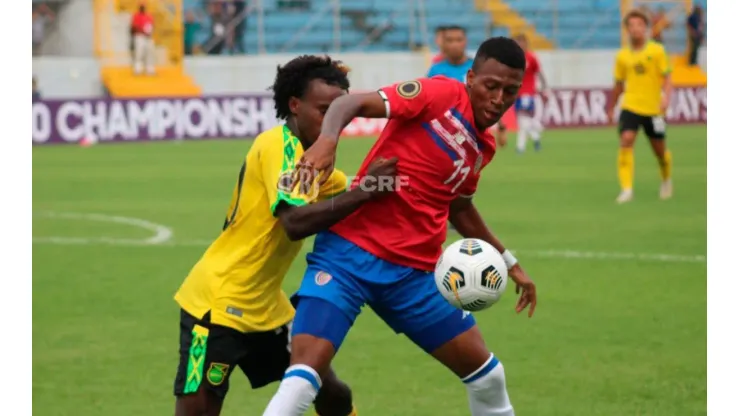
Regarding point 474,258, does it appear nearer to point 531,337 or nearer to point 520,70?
point 520,70

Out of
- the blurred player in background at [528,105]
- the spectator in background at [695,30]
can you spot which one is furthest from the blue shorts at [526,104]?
the spectator in background at [695,30]

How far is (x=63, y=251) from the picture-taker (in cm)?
1380

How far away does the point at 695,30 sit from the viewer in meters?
39.6

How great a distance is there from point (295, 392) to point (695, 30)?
3629 centimetres

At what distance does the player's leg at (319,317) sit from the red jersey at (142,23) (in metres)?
28.8

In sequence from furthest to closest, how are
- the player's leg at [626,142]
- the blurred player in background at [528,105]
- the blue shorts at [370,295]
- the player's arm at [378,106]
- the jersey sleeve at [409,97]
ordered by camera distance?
the blurred player in background at [528,105] → the player's leg at [626,142] → the blue shorts at [370,295] → the jersey sleeve at [409,97] → the player's arm at [378,106]

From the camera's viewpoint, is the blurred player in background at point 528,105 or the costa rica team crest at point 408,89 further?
the blurred player in background at point 528,105

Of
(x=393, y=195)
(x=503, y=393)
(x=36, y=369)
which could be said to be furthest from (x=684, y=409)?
(x=36, y=369)

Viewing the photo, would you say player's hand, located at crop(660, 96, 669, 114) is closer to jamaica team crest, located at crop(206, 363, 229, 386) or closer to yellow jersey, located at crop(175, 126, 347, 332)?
yellow jersey, located at crop(175, 126, 347, 332)

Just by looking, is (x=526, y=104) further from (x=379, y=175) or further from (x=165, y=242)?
(x=379, y=175)

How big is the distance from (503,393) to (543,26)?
34.7 metres

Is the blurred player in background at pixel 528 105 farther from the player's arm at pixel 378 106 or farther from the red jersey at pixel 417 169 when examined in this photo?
the player's arm at pixel 378 106

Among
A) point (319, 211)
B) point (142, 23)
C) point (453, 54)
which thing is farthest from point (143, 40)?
point (319, 211)

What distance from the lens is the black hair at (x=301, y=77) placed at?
233 inches
